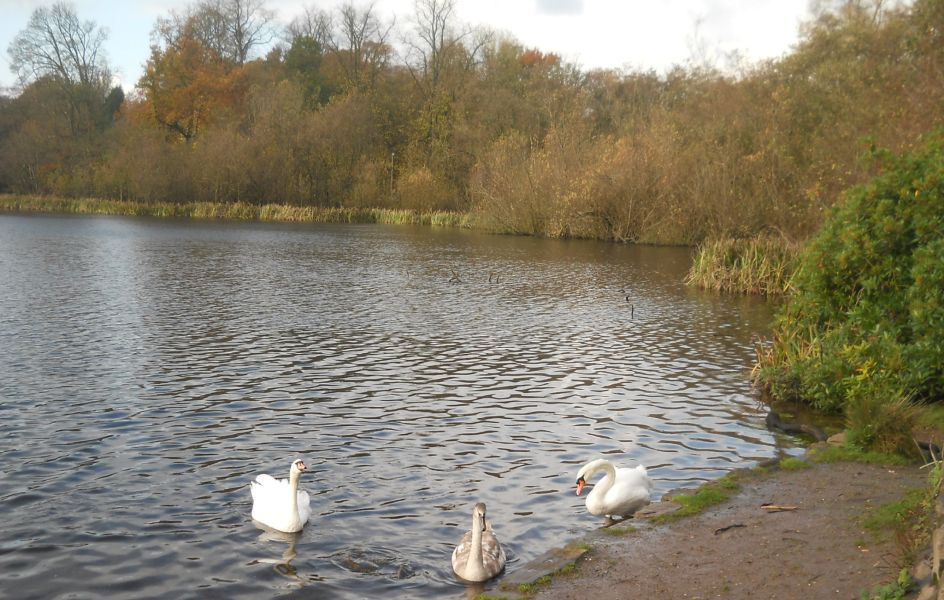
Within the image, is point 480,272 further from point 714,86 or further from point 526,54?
point 526,54

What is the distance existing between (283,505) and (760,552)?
4409 mm

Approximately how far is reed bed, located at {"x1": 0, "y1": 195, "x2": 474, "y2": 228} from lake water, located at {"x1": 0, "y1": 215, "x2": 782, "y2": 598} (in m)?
41.1

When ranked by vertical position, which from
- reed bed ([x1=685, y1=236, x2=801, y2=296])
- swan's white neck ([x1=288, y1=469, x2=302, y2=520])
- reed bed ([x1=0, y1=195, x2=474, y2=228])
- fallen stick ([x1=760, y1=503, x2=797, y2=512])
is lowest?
swan's white neck ([x1=288, y1=469, x2=302, y2=520])

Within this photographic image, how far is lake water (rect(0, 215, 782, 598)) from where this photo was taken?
7.70 metres

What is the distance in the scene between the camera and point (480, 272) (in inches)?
1275

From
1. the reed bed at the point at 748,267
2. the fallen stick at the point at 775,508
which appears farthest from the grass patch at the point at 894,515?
the reed bed at the point at 748,267

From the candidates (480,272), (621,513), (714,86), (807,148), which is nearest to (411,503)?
(621,513)

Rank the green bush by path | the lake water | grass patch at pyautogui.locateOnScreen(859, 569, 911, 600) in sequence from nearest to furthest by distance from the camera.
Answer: grass patch at pyautogui.locateOnScreen(859, 569, 911, 600), the lake water, the green bush by path

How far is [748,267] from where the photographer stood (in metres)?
27.2

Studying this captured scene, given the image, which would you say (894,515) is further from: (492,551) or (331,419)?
(331,419)

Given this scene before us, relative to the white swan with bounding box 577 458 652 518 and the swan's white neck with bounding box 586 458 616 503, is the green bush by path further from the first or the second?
the swan's white neck with bounding box 586 458 616 503

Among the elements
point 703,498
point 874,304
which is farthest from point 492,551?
point 874,304

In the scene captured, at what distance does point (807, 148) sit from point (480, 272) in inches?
623

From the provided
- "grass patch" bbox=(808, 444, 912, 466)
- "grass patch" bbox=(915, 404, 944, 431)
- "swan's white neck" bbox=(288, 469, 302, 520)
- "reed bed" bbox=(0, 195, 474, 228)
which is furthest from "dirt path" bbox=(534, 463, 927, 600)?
"reed bed" bbox=(0, 195, 474, 228)
